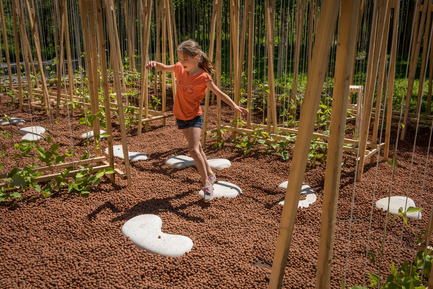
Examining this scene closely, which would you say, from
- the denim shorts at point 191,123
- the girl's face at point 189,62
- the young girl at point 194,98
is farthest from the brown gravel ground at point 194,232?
the girl's face at point 189,62

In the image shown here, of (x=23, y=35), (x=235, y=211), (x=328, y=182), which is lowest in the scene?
(x=235, y=211)

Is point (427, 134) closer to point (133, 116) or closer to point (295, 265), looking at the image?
point (295, 265)

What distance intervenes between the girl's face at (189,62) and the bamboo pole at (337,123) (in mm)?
2050

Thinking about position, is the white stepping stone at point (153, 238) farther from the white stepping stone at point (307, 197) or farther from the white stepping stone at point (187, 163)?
the white stepping stone at point (187, 163)

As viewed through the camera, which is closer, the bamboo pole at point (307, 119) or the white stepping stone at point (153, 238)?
the bamboo pole at point (307, 119)

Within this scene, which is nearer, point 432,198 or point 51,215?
point 51,215

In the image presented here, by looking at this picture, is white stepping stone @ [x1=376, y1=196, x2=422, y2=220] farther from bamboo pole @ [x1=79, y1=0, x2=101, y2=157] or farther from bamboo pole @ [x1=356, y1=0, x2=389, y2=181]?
bamboo pole @ [x1=79, y1=0, x2=101, y2=157]

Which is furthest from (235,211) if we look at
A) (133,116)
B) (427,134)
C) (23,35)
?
(23,35)

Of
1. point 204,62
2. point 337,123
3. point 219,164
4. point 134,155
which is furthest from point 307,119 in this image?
point 134,155

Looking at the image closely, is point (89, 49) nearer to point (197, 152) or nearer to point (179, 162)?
point (197, 152)

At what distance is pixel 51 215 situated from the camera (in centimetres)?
272

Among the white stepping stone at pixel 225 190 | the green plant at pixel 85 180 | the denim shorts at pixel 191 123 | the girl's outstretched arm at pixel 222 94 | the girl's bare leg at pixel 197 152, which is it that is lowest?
the white stepping stone at pixel 225 190

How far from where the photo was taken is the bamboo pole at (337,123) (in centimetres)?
107

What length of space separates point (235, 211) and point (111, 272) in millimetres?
1112
